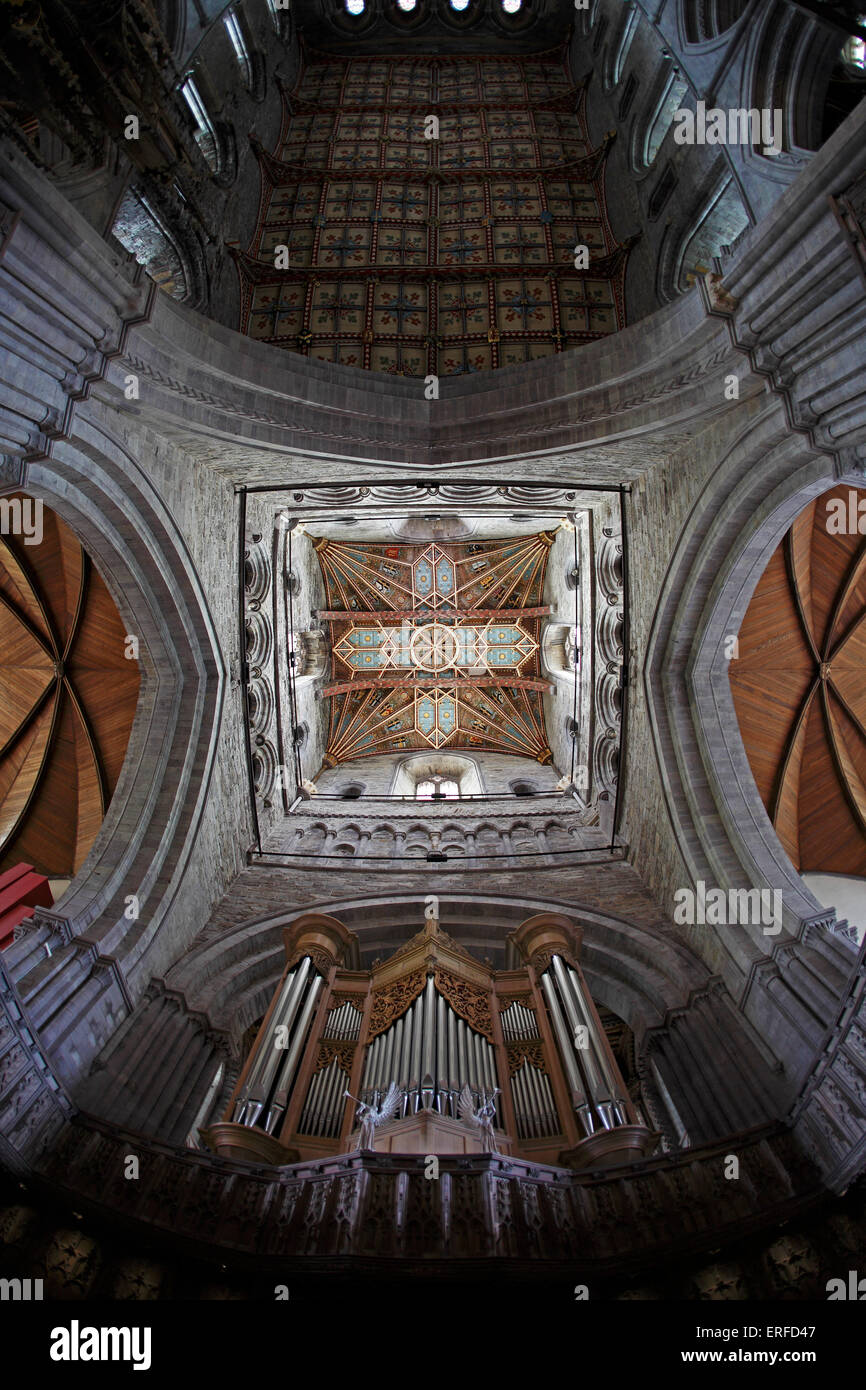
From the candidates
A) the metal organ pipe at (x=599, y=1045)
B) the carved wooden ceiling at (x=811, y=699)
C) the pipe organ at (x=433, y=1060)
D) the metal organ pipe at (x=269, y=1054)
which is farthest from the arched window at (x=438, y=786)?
the metal organ pipe at (x=599, y=1045)

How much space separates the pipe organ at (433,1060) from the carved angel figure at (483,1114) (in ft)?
0.06

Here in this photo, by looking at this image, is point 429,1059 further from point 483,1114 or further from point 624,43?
point 624,43

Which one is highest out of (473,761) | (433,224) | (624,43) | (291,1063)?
(624,43)

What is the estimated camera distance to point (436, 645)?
18.6m

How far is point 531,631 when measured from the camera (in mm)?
17953

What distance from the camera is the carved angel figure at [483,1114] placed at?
19.1 ft

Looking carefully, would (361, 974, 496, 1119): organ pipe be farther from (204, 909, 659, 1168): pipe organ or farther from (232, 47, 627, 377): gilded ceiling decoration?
(232, 47, 627, 377): gilded ceiling decoration

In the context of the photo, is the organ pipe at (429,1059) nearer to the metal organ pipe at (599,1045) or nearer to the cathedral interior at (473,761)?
the cathedral interior at (473,761)

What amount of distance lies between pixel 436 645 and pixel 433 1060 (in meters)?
12.5

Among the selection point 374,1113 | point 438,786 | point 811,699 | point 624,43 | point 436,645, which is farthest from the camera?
point 436,645

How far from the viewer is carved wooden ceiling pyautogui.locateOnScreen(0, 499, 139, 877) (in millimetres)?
11711

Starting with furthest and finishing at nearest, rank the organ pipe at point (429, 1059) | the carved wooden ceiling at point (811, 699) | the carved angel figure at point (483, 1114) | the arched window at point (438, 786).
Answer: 1. the arched window at point (438, 786)
2. the carved wooden ceiling at point (811, 699)
3. the organ pipe at point (429, 1059)
4. the carved angel figure at point (483, 1114)

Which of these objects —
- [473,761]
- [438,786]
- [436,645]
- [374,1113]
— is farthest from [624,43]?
[374,1113]

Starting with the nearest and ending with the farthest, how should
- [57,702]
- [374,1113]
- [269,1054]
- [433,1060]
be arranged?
A: [374,1113] < [433,1060] < [269,1054] < [57,702]
